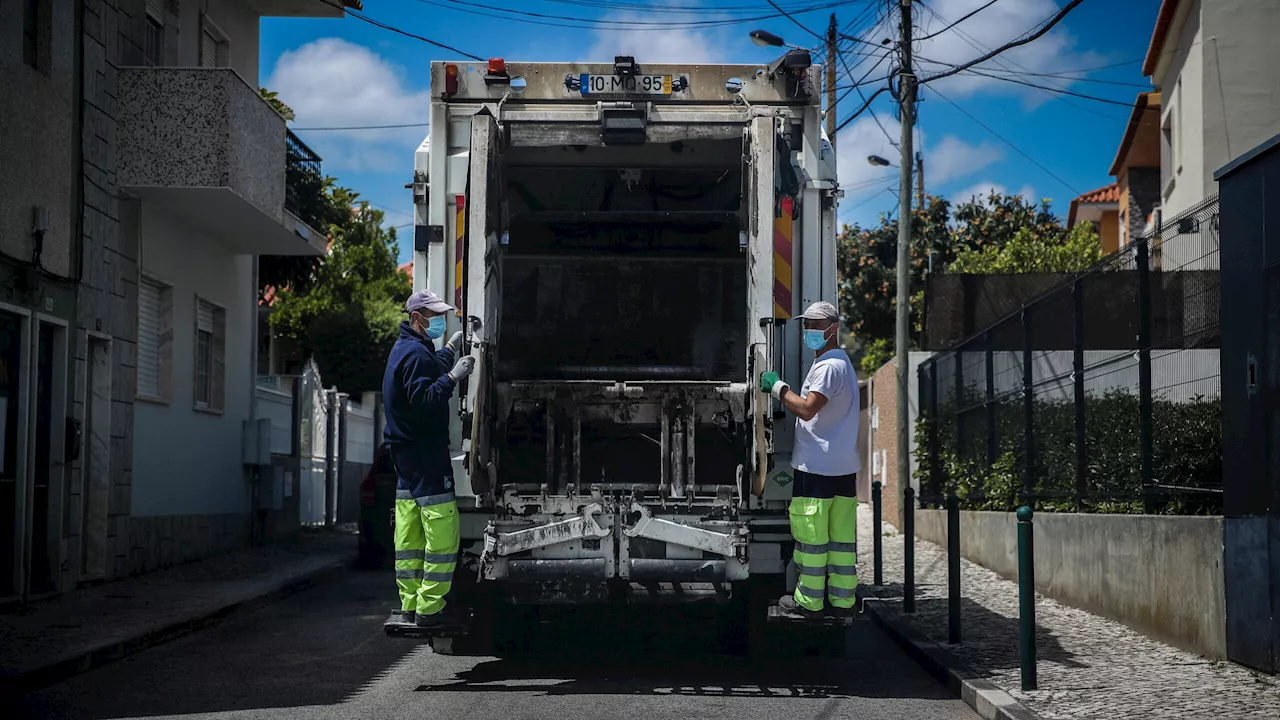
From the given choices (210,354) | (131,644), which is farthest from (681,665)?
(210,354)

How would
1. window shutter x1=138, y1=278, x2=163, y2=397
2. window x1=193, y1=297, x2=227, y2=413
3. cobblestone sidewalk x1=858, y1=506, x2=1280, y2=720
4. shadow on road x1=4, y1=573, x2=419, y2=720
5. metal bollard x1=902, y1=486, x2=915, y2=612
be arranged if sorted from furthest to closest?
1. window x1=193, y1=297, x2=227, y2=413
2. window shutter x1=138, y1=278, x2=163, y2=397
3. metal bollard x1=902, y1=486, x2=915, y2=612
4. shadow on road x1=4, y1=573, x2=419, y2=720
5. cobblestone sidewalk x1=858, y1=506, x2=1280, y2=720

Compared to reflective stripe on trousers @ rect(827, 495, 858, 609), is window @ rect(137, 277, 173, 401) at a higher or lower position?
higher

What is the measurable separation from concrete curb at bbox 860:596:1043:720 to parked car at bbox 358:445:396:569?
6.17m

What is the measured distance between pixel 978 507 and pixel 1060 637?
20.0 feet

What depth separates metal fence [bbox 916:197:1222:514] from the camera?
884 centimetres

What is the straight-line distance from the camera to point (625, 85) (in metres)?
8.38

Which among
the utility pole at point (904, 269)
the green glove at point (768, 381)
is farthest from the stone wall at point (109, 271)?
the utility pole at point (904, 269)

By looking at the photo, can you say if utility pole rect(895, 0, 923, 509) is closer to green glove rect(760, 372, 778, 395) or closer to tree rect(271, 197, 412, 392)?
tree rect(271, 197, 412, 392)

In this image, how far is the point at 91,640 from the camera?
8984 millimetres

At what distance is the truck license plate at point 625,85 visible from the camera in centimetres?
838

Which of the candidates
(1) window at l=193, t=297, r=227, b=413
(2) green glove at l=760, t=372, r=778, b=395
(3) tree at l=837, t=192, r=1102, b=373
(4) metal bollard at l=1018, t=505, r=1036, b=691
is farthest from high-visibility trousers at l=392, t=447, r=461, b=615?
(3) tree at l=837, t=192, r=1102, b=373

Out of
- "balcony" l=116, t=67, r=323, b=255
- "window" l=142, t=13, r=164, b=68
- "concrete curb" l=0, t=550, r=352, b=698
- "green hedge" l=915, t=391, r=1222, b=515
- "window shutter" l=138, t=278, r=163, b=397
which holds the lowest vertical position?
"concrete curb" l=0, t=550, r=352, b=698

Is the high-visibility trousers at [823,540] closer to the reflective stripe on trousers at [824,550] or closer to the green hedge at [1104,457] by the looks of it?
the reflective stripe on trousers at [824,550]

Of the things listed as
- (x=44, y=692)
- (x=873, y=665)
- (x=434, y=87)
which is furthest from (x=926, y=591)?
(x=44, y=692)
